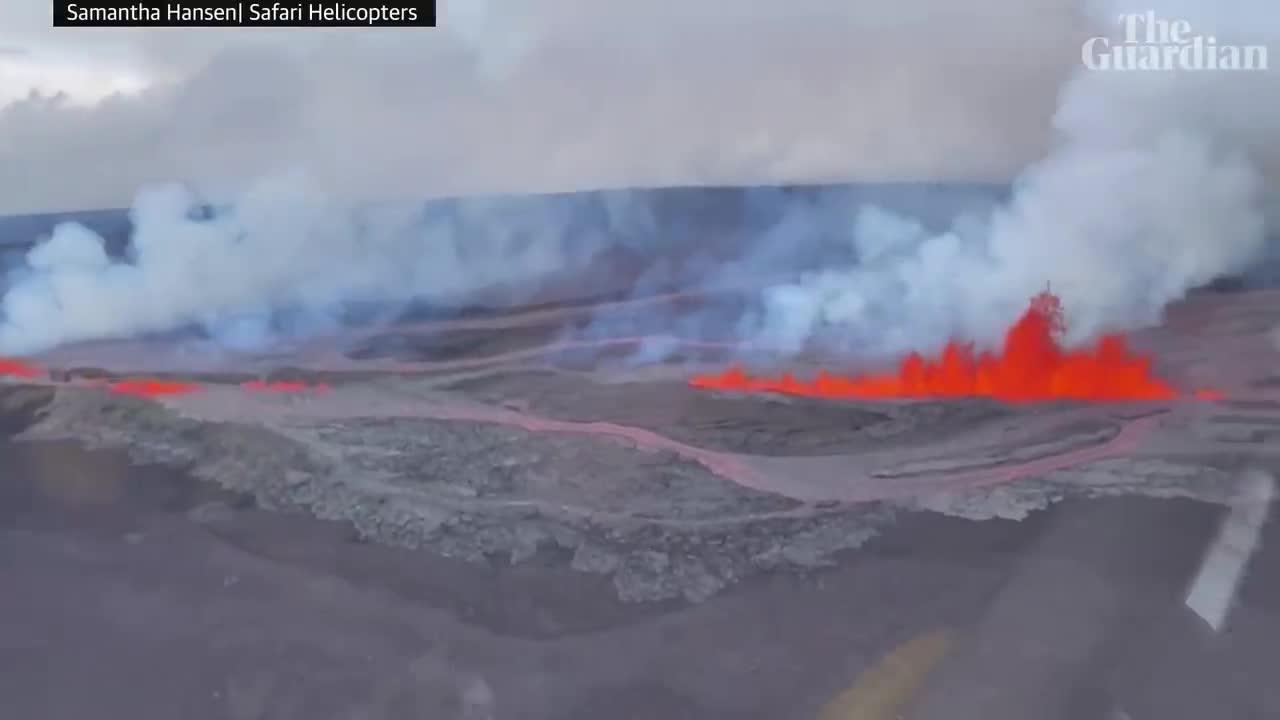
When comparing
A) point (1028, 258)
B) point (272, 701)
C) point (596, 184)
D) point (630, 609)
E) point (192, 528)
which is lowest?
point (272, 701)

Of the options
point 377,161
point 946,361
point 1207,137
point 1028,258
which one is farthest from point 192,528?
point 1207,137

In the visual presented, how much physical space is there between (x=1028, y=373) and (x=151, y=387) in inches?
86.3

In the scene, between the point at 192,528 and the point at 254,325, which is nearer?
the point at 192,528

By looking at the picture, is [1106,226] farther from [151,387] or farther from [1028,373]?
[151,387]

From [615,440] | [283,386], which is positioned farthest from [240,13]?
[615,440]

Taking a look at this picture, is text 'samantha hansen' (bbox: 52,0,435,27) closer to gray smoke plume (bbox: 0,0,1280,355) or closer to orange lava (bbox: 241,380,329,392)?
gray smoke plume (bbox: 0,0,1280,355)

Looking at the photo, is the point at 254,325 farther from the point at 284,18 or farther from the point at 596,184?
the point at 596,184

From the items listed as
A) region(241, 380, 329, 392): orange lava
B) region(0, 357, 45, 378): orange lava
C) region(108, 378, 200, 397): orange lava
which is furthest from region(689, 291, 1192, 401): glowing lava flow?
region(0, 357, 45, 378): orange lava

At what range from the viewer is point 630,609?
194 centimetres

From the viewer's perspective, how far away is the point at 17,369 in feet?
7.84

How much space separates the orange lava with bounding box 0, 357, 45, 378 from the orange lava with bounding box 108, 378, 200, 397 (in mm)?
193

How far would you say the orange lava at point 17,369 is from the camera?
2.38 metres

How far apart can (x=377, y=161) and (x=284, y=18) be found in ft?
1.32

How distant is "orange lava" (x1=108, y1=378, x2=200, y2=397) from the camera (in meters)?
2.40
